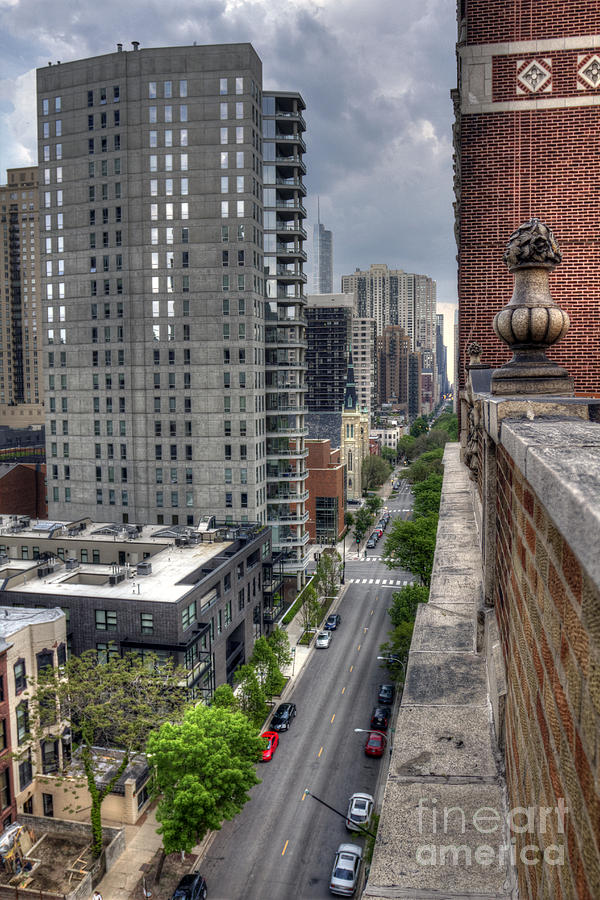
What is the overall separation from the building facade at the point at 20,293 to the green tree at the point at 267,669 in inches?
3737

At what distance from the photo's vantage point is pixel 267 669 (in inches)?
1658

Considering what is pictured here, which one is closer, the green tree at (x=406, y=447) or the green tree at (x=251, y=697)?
the green tree at (x=251, y=697)

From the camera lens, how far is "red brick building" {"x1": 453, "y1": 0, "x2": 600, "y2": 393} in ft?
48.4

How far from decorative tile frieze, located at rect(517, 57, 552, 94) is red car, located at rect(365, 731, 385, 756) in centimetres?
3114

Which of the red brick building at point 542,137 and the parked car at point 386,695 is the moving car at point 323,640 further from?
the red brick building at point 542,137

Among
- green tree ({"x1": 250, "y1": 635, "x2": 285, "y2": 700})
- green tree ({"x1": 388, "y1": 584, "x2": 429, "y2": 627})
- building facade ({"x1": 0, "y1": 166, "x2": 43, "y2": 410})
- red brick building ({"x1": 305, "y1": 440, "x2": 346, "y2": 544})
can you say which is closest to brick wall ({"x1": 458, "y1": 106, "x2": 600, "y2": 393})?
green tree ({"x1": 250, "y1": 635, "x2": 285, "y2": 700})

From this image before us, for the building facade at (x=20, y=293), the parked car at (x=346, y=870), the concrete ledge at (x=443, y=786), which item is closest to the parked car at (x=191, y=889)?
the parked car at (x=346, y=870)

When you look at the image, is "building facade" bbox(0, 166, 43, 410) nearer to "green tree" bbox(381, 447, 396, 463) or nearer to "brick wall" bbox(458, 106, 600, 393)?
"green tree" bbox(381, 447, 396, 463)

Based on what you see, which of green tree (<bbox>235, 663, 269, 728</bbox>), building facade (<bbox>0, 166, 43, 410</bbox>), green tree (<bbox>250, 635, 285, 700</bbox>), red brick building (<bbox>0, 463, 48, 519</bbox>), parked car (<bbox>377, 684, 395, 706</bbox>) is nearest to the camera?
green tree (<bbox>235, 663, 269, 728</bbox>)

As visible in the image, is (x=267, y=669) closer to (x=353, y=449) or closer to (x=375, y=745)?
(x=375, y=745)

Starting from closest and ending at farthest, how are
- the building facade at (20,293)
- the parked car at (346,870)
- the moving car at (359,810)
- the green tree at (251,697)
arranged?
the parked car at (346,870)
the moving car at (359,810)
the green tree at (251,697)
the building facade at (20,293)

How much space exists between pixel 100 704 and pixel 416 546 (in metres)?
28.1

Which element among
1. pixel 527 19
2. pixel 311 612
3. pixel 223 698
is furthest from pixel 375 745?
pixel 527 19

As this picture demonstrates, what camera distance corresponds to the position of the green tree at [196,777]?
24438mm
